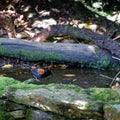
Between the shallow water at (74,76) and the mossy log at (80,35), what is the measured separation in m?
0.93

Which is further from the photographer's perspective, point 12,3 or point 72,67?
point 12,3

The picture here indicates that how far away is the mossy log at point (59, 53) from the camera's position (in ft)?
24.1

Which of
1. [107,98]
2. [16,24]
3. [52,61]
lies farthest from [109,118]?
[16,24]

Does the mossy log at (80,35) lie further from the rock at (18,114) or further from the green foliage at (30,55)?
the rock at (18,114)

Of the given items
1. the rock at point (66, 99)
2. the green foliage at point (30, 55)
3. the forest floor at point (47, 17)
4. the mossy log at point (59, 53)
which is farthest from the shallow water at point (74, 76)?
the forest floor at point (47, 17)

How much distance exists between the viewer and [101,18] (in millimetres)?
10633

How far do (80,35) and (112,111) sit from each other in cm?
565

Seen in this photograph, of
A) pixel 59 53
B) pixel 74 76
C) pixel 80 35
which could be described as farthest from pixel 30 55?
pixel 80 35

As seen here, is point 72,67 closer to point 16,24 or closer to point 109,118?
point 16,24

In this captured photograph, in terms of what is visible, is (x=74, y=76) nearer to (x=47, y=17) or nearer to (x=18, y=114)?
(x=18, y=114)

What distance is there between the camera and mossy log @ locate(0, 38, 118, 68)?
7.34m

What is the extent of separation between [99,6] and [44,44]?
4020 mm

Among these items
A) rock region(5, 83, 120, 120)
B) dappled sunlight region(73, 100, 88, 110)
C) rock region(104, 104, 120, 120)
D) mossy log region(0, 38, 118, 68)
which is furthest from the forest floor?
rock region(104, 104, 120, 120)

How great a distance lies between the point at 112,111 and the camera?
2811mm
